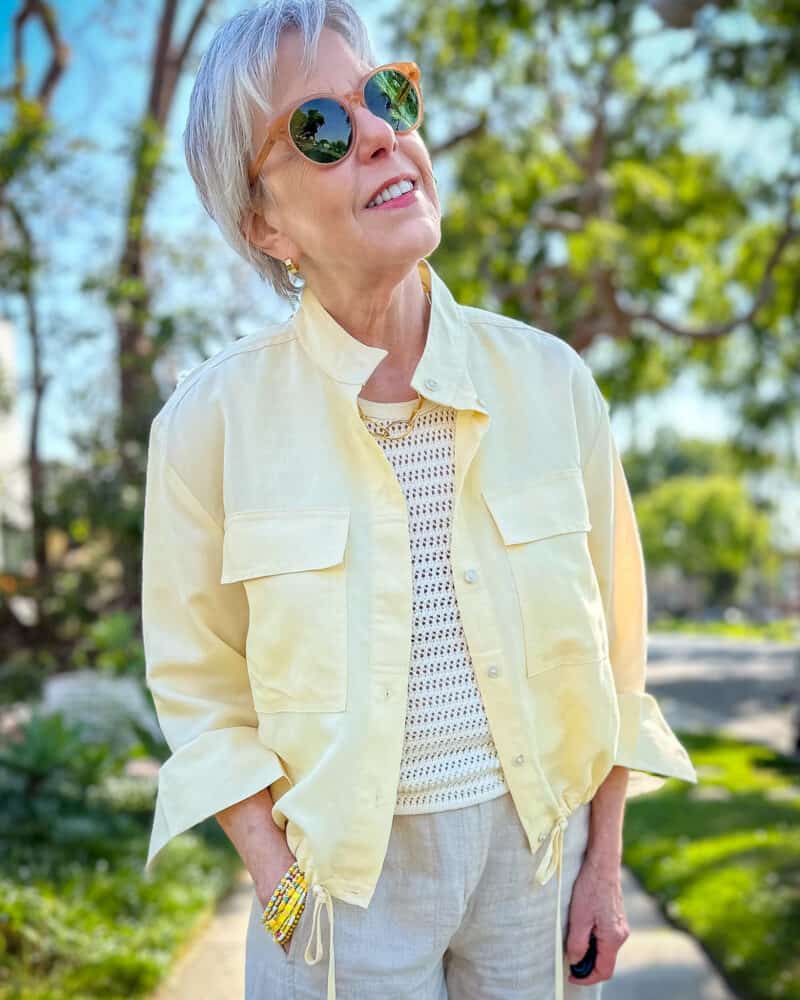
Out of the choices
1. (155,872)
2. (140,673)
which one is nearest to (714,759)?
(140,673)

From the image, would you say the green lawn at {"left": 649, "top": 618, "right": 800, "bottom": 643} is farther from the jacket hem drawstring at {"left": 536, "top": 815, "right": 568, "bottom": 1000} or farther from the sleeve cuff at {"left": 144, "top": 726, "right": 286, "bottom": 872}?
the sleeve cuff at {"left": 144, "top": 726, "right": 286, "bottom": 872}

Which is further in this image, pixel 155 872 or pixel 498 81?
pixel 498 81

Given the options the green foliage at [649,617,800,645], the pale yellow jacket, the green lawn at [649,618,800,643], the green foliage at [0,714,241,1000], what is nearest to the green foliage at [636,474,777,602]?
the green foliage at [649,617,800,645]

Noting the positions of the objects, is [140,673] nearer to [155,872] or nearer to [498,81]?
[155,872]

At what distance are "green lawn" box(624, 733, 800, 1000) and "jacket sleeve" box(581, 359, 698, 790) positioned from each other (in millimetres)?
2106

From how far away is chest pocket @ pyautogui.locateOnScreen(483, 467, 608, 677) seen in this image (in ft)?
5.09

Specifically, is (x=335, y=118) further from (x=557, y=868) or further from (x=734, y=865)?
(x=734, y=865)

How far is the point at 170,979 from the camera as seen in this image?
3.74 metres

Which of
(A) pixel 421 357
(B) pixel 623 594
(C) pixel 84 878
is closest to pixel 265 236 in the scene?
(A) pixel 421 357

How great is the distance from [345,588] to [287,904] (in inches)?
17.8

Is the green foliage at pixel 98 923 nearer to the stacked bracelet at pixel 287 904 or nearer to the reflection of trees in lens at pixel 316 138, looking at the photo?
the stacked bracelet at pixel 287 904

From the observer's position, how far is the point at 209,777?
5.06 feet

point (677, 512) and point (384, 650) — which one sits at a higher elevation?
point (384, 650)

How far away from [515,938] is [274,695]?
522mm
